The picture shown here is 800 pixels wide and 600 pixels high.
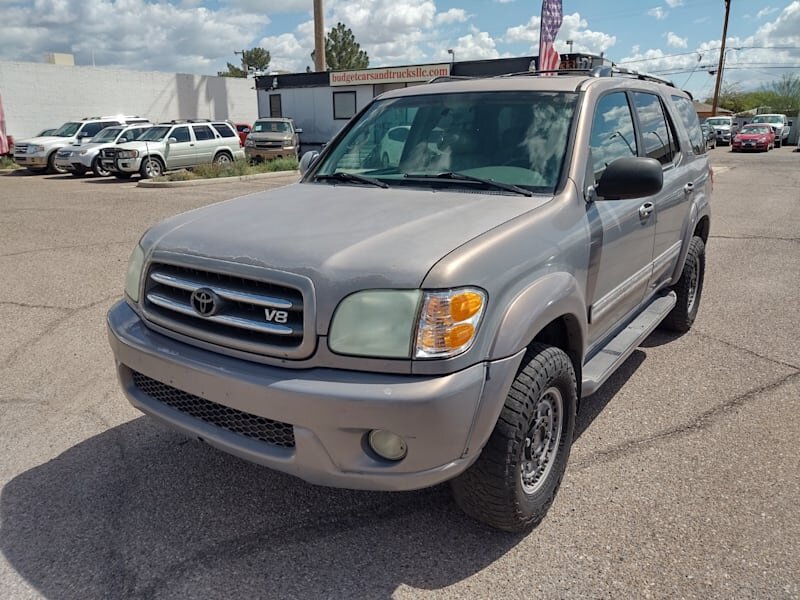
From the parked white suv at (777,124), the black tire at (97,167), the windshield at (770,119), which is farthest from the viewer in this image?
the windshield at (770,119)

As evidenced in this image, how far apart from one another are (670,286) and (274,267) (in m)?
3.72

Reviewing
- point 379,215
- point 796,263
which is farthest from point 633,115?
point 796,263

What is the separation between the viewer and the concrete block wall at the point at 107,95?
3145 centimetres

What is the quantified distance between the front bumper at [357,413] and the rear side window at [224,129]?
21.1m

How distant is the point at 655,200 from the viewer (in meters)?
4.04

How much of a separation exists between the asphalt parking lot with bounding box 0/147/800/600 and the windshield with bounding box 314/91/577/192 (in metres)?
1.58

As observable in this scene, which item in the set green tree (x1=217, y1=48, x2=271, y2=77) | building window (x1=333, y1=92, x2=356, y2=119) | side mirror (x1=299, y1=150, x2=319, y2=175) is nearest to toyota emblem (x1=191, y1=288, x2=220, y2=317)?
side mirror (x1=299, y1=150, x2=319, y2=175)

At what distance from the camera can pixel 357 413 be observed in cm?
221

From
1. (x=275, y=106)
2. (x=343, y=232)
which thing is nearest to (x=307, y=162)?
(x=343, y=232)

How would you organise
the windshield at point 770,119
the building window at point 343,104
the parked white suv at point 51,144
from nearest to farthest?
the parked white suv at point 51,144 → the building window at point 343,104 → the windshield at point 770,119

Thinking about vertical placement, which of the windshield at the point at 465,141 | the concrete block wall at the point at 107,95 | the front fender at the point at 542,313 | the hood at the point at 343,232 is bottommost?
the front fender at the point at 542,313

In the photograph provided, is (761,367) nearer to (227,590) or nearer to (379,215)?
(379,215)

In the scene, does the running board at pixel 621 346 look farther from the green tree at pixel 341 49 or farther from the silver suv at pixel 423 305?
the green tree at pixel 341 49

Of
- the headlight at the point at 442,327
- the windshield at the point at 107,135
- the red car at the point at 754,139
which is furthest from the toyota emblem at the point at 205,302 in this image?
the red car at the point at 754,139
